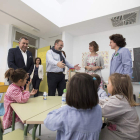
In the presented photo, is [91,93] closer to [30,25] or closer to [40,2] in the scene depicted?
[40,2]

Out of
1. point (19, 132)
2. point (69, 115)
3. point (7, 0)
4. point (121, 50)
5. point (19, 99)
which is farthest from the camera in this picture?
point (7, 0)

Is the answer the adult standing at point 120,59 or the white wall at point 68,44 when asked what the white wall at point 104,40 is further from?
the adult standing at point 120,59

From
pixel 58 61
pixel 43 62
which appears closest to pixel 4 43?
pixel 43 62

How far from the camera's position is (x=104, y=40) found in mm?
4305

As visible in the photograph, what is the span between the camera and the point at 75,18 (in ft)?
12.4

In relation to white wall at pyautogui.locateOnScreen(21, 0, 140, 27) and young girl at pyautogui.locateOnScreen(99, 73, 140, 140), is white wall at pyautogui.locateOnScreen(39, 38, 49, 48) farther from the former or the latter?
young girl at pyautogui.locateOnScreen(99, 73, 140, 140)

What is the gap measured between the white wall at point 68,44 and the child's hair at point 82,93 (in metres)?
3.89

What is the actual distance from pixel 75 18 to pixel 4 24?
2.57 meters

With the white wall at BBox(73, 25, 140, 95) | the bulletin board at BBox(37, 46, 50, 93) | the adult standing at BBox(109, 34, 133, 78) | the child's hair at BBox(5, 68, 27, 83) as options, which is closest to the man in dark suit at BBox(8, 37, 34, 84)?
the child's hair at BBox(5, 68, 27, 83)

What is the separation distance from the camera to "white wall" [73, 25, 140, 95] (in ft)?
12.4

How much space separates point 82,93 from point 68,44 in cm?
419

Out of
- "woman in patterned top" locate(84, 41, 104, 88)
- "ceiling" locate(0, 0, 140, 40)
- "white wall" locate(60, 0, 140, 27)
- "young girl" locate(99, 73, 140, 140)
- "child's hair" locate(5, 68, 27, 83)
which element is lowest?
"young girl" locate(99, 73, 140, 140)

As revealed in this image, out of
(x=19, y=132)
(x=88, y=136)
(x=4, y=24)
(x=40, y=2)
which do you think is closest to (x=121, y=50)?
(x=88, y=136)

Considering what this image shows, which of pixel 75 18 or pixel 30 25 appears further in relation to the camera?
pixel 30 25
